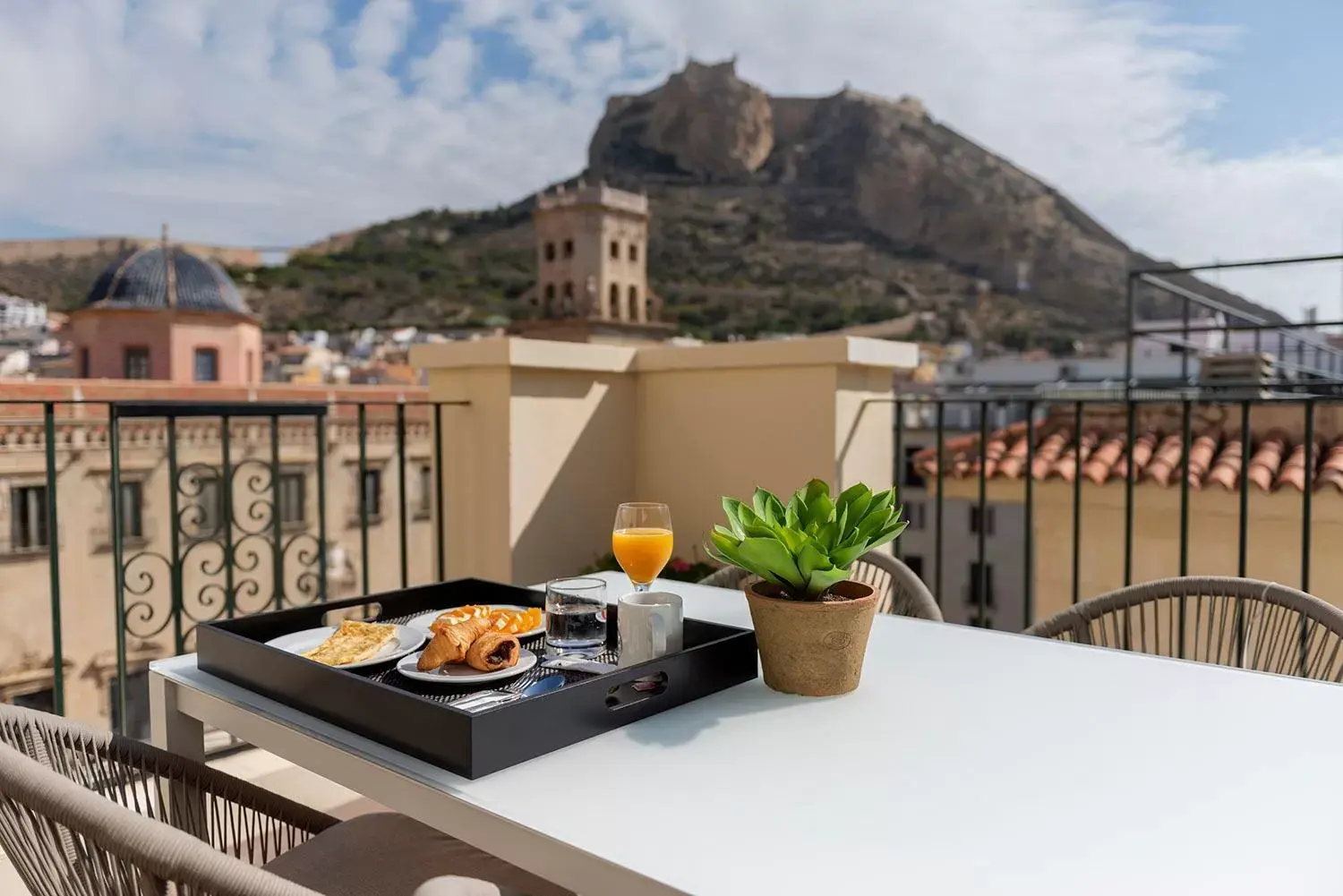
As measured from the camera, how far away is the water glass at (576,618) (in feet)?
3.20

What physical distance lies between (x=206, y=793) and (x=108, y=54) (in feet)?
179

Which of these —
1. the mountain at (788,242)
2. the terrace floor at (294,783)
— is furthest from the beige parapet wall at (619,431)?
the mountain at (788,242)

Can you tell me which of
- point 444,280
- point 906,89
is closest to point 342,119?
point 444,280

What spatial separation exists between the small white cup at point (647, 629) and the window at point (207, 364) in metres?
32.5

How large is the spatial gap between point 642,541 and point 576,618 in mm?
129

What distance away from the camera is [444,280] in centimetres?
4300

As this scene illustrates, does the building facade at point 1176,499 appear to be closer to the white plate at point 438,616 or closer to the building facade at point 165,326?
the white plate at point 438,616

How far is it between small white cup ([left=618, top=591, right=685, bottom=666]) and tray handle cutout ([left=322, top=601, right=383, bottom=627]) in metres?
0.44

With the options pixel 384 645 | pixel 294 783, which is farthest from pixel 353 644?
pixel 294 783

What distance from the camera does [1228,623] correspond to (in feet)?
4.24

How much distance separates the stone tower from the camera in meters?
43.2

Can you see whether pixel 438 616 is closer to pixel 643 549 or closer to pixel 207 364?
pixel 643 549

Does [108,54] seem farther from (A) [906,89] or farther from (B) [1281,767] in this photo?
(B) [1281,767]

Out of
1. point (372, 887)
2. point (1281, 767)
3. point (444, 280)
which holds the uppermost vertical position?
point (444, 280)
